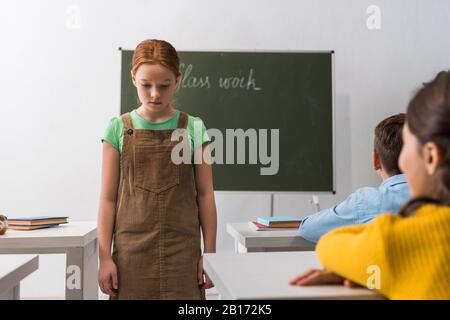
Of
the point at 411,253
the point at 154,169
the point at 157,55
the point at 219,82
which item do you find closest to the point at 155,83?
the point at 157,55

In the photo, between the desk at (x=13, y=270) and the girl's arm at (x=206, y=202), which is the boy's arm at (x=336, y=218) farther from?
the desk at (x=13, y=270)

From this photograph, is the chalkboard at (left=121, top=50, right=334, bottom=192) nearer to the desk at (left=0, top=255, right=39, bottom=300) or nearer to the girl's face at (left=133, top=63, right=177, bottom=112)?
the girl's face at (left=133, top=63, right=177, bottom=112)

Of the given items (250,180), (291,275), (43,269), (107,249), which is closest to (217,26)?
(250,180)

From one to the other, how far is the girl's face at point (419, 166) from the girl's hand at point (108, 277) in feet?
3.42

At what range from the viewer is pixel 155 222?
1594mm

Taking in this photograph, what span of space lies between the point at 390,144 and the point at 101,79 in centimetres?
231

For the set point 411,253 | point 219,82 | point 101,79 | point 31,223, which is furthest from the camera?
point 101,79

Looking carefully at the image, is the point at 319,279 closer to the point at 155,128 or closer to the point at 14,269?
the point at 14,269

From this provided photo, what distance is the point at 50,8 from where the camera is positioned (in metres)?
3.39

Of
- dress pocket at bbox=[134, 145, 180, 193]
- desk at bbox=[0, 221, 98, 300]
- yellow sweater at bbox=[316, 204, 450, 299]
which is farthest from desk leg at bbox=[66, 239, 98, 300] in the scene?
yellow sweater at bbox=[316, 204, 450, 299]

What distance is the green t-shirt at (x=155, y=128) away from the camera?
5.47ft

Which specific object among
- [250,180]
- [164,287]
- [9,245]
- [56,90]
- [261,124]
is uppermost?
[56,90]

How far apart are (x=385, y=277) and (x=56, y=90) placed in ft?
10.0
